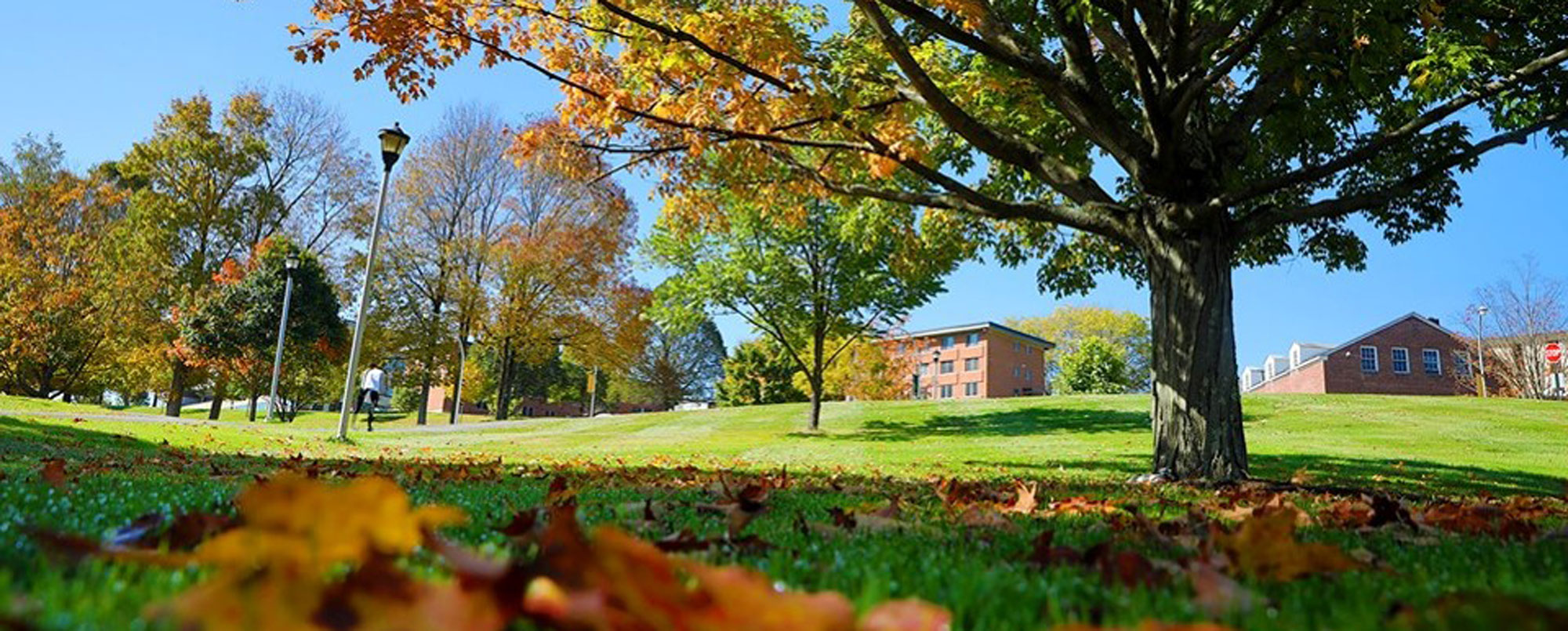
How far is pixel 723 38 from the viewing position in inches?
316

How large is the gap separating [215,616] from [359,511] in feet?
0.73

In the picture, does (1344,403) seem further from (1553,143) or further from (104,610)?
(104,610)

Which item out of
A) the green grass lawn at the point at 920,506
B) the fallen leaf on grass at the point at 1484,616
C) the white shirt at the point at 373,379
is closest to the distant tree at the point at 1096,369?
the green grass lawn at the point at 920,506

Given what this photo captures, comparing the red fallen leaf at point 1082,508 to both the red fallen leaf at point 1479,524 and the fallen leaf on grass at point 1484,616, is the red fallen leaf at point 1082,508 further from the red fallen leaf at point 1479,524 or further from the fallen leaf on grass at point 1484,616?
the fallen leaf on grass at point 1484,616

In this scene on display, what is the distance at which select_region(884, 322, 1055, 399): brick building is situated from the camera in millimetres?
77500

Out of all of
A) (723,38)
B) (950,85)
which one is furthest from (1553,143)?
(723,38)

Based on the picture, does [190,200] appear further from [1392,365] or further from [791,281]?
[1392,365]

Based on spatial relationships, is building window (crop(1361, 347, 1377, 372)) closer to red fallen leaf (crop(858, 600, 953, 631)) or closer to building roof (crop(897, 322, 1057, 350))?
building roof (crop(897, 322, 1057, 350))

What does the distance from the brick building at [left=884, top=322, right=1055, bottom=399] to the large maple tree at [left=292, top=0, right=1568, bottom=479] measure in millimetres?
66532

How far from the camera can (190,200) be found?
1292 inches

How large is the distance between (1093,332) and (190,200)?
235ft

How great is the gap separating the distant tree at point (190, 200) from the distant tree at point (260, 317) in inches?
60.1

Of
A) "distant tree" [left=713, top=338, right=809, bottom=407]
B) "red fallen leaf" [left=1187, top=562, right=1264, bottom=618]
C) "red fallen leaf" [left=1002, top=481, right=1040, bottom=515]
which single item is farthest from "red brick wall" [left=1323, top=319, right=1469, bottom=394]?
"red fallen leaf" [left=1187, top=562, right=1264, bottom=618]

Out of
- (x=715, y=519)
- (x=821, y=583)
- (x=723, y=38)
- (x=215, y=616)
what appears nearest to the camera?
(x=215, y=616)
